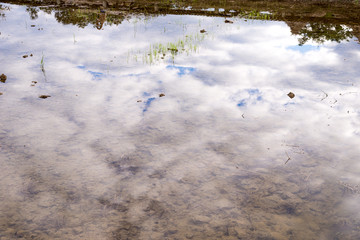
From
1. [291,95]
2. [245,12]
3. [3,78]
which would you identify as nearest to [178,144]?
[291,95]

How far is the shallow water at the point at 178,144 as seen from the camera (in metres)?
2.50

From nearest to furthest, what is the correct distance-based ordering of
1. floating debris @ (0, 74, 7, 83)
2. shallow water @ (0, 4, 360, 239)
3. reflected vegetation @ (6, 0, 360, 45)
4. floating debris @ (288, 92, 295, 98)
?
shallow water @ (0, 4, 360, 239)
floating debris @ (288, 92, 295, 98)
floating debris @ (0, 74, 7, 83)
reflected vegetation @ (6, 0, 360, 45)

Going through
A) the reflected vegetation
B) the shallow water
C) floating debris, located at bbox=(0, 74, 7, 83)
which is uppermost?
the reflected vegetation

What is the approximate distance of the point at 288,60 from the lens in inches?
262

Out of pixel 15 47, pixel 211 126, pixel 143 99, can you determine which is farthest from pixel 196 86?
pixel 15 47

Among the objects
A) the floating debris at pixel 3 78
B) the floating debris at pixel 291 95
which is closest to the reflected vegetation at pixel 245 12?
the floating debris at pixel 291 95

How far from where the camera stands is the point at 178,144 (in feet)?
11.8

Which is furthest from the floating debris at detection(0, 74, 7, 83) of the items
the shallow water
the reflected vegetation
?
the reflected vegetation

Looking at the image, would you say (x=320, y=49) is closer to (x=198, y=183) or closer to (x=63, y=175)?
(x=198, y=183)

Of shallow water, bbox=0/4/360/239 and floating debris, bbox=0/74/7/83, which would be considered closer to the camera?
shallow water, bbox=0/4/360/239

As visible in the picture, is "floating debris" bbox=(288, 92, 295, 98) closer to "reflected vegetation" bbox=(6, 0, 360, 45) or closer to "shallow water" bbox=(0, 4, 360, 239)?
"shallow water" bbox=(0, 4, 360, 239)

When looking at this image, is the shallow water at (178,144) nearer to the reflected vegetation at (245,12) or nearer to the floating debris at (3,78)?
the floating debris at (3,78)

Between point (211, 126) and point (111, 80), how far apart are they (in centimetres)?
239

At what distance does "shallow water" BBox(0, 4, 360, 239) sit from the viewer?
2.50 m
